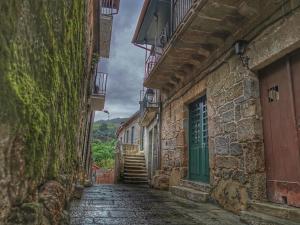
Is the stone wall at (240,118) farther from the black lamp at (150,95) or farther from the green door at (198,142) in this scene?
the black lamp at (150,95)

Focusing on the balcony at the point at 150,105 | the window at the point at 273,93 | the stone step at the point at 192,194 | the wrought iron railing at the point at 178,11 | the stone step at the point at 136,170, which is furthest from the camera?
the stone step at the point at 136,170

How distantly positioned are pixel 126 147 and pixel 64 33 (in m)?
13.7

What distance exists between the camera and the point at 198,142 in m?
5.96

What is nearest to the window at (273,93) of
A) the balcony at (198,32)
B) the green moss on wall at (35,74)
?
the balcony at (198,32)

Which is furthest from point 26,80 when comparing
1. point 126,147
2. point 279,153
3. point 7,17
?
point 126,147

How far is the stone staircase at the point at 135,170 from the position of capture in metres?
11.4

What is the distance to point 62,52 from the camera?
6.70ft

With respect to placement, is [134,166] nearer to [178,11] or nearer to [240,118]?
[178,11]

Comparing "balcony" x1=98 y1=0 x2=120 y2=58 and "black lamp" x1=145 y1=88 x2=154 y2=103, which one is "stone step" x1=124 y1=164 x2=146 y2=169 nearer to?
"black lamp" x1=145 y1=88 x2=154 y2=103

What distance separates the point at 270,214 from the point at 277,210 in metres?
0.13

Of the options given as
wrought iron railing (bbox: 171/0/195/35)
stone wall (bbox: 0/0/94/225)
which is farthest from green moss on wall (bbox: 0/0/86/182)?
Answer: wrought iron railing (bbox: 171/0/195/35)

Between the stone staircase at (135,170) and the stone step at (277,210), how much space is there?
8328 mm

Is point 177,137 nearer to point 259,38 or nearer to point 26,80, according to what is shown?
point 259,38

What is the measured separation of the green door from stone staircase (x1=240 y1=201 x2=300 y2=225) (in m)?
2.05
